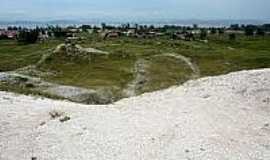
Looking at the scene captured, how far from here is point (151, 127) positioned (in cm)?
2094

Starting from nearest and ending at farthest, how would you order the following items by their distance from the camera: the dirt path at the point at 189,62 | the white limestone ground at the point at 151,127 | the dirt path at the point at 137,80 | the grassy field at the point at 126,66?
the white limestone ground at the point at 151,127, the dirt path at the point at 137,80, the grassy field at the point at 126,66, the dirt path at the point at 189,62

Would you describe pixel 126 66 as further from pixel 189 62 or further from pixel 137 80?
pixel 189 62

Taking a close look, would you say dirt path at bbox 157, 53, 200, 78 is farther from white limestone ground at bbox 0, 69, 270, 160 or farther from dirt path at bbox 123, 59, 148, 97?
white limestone ground at bbox 0, 69, 270, 160

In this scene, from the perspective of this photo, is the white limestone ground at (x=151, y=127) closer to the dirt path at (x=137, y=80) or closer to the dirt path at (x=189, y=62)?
the dirt path at (x=137, y=80)

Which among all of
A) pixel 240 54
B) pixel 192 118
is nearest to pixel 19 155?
pixel 192 118

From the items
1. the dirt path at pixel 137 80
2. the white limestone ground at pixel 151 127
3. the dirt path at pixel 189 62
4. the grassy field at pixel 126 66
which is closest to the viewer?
the white limestone ground at pixel 151 127

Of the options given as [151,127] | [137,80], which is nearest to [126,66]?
[137,80]

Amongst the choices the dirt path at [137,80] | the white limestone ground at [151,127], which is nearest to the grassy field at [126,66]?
the dirt path at [137,80]

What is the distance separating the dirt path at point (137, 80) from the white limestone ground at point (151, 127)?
3933 cm

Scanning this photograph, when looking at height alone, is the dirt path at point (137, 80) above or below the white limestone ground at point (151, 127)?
below

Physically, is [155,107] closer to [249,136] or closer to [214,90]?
[214,90]

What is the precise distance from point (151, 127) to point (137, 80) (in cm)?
5935

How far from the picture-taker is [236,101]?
25.6m

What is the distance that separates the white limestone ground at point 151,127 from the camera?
59.2 feet
